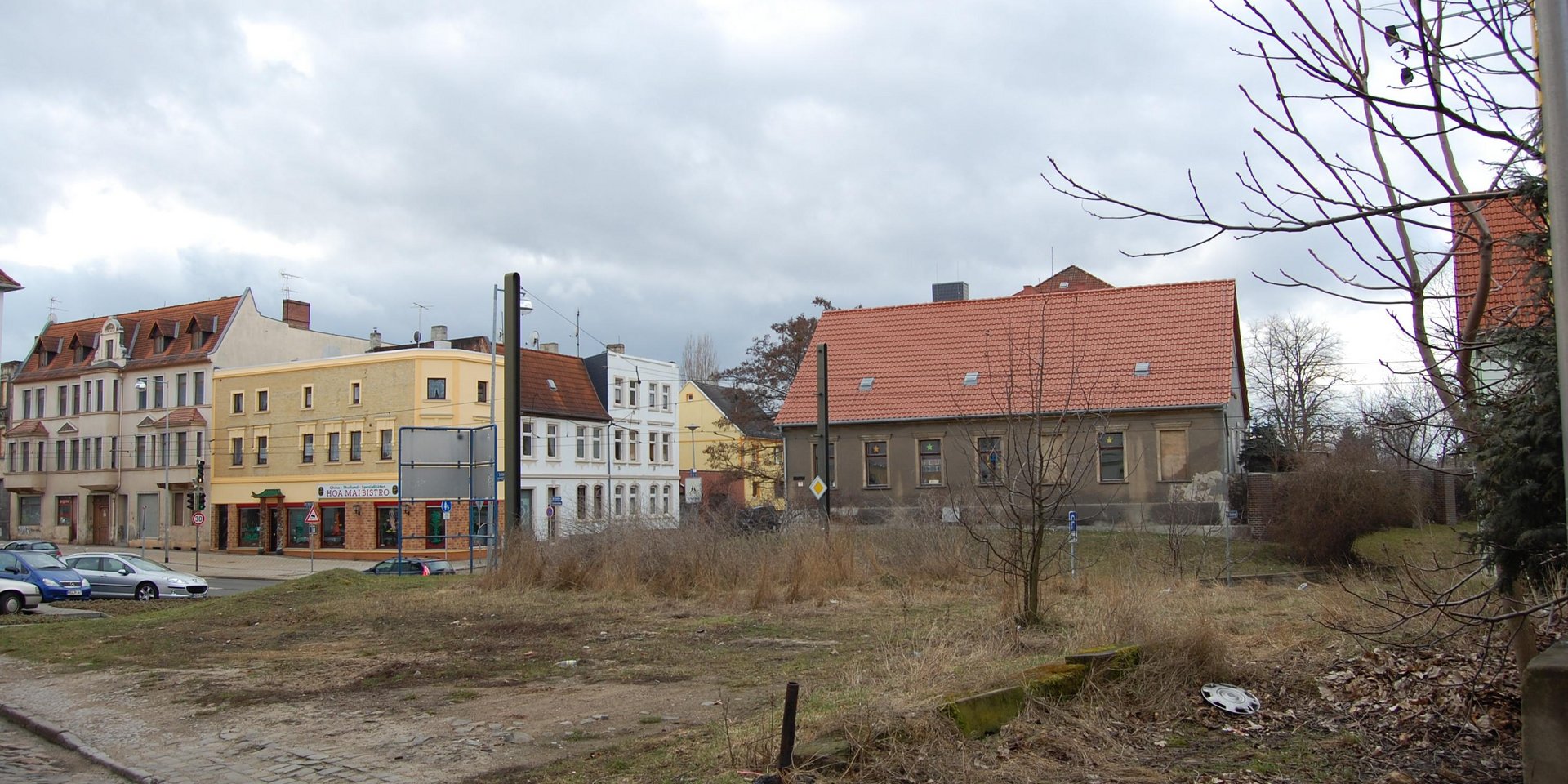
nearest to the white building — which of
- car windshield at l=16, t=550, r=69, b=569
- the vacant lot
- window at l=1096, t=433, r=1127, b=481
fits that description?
window at l=1096, t=433, r=1127, b=481

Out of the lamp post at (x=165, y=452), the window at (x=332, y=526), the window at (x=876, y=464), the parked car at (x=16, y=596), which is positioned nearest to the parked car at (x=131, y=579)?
the parked car at (x=16, y=596)

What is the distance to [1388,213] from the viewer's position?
4.74m

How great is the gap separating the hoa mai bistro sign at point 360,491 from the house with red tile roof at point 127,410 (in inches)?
314

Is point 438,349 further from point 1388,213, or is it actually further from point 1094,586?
point 1388,213

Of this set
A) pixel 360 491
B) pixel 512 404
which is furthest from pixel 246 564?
pixel 512 404

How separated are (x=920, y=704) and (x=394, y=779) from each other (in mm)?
3052

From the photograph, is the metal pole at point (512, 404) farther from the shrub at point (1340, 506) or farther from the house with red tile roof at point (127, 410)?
the house with red tile roof at point (127, 410)

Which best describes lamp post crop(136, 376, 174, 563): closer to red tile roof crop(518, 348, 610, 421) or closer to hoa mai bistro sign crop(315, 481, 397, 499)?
hoa mai bistro sign crop(315, 481, 397, 499)

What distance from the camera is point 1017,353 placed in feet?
122

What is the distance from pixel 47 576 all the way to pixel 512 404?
14.1 meters

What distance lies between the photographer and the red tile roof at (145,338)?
59.6 metres

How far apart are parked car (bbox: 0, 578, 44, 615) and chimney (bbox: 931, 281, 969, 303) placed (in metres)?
38.1

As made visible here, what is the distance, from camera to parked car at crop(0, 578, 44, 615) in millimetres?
23922

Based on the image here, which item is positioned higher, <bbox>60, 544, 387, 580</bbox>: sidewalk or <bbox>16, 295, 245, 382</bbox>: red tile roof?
<bbox>16, 295, 245, 382</bbox>: red tile roof
